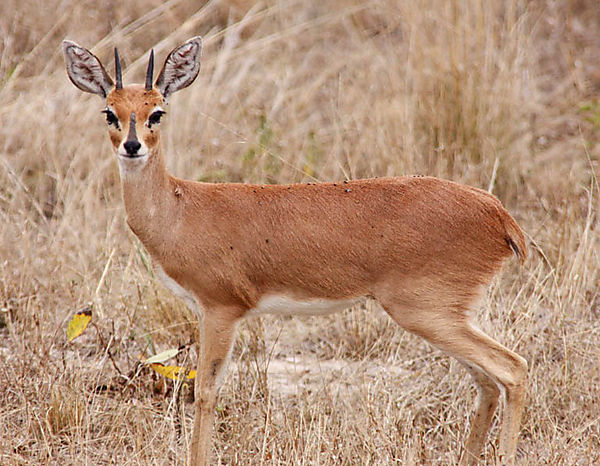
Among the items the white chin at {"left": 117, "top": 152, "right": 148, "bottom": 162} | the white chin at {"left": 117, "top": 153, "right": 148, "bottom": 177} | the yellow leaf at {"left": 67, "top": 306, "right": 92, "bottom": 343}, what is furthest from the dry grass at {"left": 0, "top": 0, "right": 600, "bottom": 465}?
the white chin at {"left": 117, "top": 152, "right": 148, "bottom": 162}

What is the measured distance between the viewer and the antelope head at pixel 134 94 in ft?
13.3

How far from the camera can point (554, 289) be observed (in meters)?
5.64

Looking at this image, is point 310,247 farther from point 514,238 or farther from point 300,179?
point 300,179

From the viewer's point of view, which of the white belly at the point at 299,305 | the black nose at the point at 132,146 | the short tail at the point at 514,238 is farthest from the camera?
the white belly at the point at 299,305

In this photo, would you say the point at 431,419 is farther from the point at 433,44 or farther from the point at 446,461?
the point at 433,44

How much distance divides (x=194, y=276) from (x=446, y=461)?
1.56 meters

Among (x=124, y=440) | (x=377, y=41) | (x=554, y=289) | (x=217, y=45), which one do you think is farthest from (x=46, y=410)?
(x=377, y=41)

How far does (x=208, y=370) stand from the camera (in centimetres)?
433

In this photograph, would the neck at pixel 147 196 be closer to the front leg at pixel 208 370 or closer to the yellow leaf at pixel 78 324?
the front leg at pixel 208 370

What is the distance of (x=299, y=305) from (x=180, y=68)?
1295mm

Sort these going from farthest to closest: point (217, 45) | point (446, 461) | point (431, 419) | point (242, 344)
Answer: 1. point (217, 45)
2. point (242, 344)
3. point (431, 419)
4. point (446, 461)

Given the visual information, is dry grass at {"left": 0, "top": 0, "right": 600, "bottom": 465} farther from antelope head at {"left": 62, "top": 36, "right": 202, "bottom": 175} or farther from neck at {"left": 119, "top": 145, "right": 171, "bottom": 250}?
antelope head at {"left": 62, "top": 36, "right": 202, "bottom": 175}

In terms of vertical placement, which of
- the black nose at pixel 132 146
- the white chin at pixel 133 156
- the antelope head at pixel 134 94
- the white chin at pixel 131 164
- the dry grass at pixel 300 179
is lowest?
the dry grass at pixel 300 179

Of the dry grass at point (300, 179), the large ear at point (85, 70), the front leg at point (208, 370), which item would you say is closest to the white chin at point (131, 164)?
the large ear at point (85, 70)
